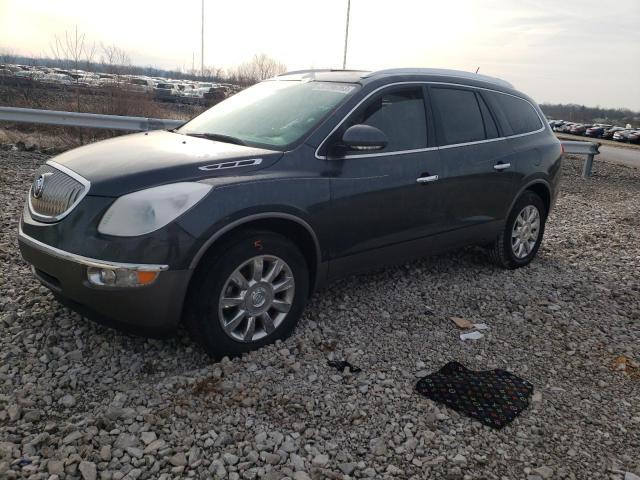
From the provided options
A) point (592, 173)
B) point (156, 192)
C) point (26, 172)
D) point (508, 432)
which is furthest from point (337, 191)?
point (592, 173)

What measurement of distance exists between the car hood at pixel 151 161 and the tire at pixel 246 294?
1.59ft

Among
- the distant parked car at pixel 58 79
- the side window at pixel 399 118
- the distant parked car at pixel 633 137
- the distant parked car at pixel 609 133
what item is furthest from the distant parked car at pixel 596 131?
the side window at pixel 399 118

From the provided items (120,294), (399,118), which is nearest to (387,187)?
(399,118)

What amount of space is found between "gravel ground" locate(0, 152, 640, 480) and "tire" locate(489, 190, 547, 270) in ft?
1.97

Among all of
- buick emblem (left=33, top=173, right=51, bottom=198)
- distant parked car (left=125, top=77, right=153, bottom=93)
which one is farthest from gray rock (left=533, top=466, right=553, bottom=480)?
distant parked car (left=125, top=77, right=153, bottom=93)

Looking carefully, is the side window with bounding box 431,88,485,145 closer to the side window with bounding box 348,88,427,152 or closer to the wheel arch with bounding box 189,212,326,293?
the side window with bounding box 348,88,427,152

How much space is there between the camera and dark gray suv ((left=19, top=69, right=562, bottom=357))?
3.08 m

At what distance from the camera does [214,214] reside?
Answer: 316 cm

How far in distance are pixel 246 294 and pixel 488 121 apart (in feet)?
9.77

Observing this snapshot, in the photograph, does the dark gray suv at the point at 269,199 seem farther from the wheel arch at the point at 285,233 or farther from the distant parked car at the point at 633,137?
the distant parked car at the point at 633,137

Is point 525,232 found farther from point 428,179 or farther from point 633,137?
point 633,137

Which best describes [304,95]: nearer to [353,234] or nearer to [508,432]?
[353,234]

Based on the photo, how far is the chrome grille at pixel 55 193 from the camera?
3207mm

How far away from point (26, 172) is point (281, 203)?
5.84m
